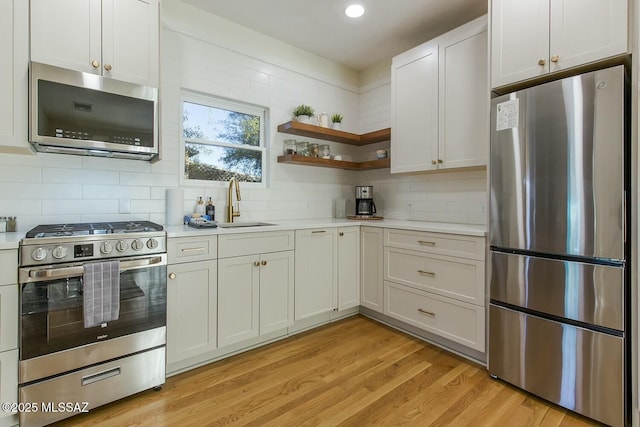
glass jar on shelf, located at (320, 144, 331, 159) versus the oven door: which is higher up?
glass jar on shelf, located at (320, 144, 331, 159)

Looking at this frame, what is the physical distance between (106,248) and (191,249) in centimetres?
49

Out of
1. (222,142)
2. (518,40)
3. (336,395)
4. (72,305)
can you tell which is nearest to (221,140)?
(222,142)

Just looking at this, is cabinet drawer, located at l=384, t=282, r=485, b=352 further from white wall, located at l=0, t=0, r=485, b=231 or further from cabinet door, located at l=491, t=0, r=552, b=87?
cabinet door, located at l=491, t=0, r=552, b=87

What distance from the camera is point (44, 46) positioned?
5.83 ft

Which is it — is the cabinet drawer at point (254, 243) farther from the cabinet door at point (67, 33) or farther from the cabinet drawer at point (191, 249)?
the cabinet door at point (67, 33)

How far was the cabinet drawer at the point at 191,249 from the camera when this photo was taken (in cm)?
202

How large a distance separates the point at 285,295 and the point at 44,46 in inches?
86.8

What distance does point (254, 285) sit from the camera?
2.40 meters

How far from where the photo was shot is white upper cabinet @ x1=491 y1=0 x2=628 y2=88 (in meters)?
1.67

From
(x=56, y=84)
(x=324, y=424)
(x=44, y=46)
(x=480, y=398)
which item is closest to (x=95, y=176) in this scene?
(x=56, y=84)

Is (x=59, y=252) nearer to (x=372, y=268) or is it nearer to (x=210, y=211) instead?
(x=210, y=211)

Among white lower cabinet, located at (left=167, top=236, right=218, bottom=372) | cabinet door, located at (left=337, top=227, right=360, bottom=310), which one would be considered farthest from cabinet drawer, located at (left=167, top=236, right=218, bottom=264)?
cabinet door, located at (left=337, top=227, right=360, bottom=310)

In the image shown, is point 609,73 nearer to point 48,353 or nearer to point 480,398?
point 480,398

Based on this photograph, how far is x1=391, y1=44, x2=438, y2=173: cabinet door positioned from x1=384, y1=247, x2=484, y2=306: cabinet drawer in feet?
2.74
